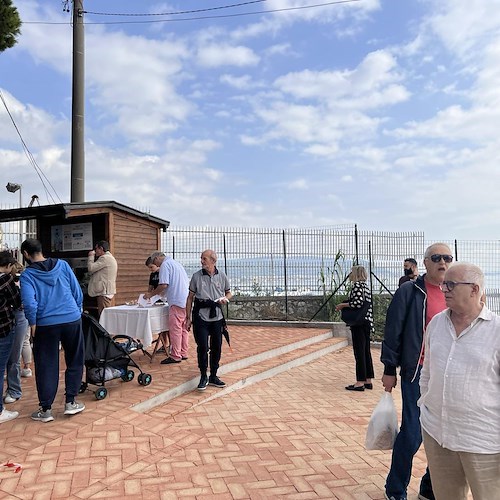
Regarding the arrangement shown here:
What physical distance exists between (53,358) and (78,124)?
5.84 m

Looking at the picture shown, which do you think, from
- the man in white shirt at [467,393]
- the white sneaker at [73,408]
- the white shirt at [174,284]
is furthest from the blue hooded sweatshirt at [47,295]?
the man in white shirt at [467,393]

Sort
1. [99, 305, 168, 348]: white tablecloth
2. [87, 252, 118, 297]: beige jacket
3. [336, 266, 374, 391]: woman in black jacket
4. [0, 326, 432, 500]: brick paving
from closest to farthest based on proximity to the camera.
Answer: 1. [0, 326, 432, 500]: brick paving
2. [336, 266, 374, 391]: woman in black jacket
3. [99, 305, 168, 348]: white tablecloth
4. [87, 252, 118, 297]: beige jacket

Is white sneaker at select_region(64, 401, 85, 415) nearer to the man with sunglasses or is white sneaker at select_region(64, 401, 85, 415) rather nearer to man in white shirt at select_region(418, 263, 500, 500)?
the man with sunglasses

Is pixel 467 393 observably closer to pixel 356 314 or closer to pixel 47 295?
pixel 47 295

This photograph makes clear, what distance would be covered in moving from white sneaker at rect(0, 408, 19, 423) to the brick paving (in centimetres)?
6

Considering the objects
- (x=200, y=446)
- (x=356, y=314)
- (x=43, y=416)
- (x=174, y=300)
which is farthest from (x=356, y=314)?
(x=43, y=416)

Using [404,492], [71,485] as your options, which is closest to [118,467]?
[71,485]

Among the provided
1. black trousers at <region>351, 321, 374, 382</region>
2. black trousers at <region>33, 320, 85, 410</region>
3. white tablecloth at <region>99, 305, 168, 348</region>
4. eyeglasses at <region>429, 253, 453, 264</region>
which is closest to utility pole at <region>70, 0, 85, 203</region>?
white tablecloth at <region>99, 305, 168, 348</region>

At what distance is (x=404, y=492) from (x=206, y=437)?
1.92 m

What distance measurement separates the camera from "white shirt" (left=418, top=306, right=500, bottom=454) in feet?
6.88

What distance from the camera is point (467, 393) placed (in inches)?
83.4

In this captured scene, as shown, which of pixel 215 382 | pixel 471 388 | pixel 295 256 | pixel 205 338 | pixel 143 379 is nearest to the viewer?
pixel 471 388

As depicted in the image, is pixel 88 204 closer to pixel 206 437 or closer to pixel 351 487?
pixel 206 437

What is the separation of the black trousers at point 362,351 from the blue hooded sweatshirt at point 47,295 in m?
3.66
